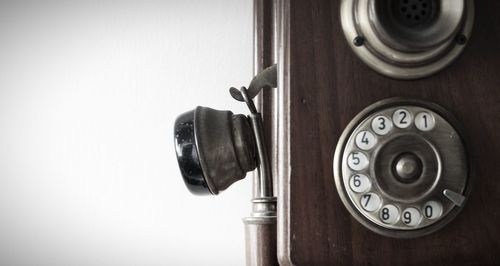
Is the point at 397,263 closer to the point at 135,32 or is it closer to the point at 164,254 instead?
the point at 164,254

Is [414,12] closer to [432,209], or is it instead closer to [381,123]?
[381,123]

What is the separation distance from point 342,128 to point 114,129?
70 cm

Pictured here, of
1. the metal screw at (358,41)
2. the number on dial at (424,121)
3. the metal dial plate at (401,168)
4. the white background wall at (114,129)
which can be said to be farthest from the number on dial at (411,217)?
the white background wall at (114,129)

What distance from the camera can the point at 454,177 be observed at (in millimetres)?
601

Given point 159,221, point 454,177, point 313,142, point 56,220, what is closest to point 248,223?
point 313,142

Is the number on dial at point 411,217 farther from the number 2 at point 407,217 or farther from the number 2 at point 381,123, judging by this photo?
the number 2 at point 381,123

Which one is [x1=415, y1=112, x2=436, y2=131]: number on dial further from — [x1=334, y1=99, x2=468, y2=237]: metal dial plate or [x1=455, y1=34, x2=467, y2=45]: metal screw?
[x1=455, y1=34, x2=467, y2=45]: metal screw

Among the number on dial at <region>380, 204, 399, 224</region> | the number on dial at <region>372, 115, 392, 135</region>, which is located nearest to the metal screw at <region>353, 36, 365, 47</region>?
the number on dial at <region>372, 115, 392, 135</region>

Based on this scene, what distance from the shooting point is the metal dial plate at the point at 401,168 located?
1.95 feet

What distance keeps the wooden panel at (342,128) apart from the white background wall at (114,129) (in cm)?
52

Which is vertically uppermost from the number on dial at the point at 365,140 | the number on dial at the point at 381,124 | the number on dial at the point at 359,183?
the number on dial at the point at 381,124

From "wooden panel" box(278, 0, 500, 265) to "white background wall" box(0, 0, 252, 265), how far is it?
52 centimetres

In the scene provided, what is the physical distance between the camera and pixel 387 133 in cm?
61

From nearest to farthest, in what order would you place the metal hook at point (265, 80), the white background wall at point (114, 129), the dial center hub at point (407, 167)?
1. the dial center hub at point (407, 167)
2. the metal hook at point (265, 80)
3. the white background wall at point (114, 129)
